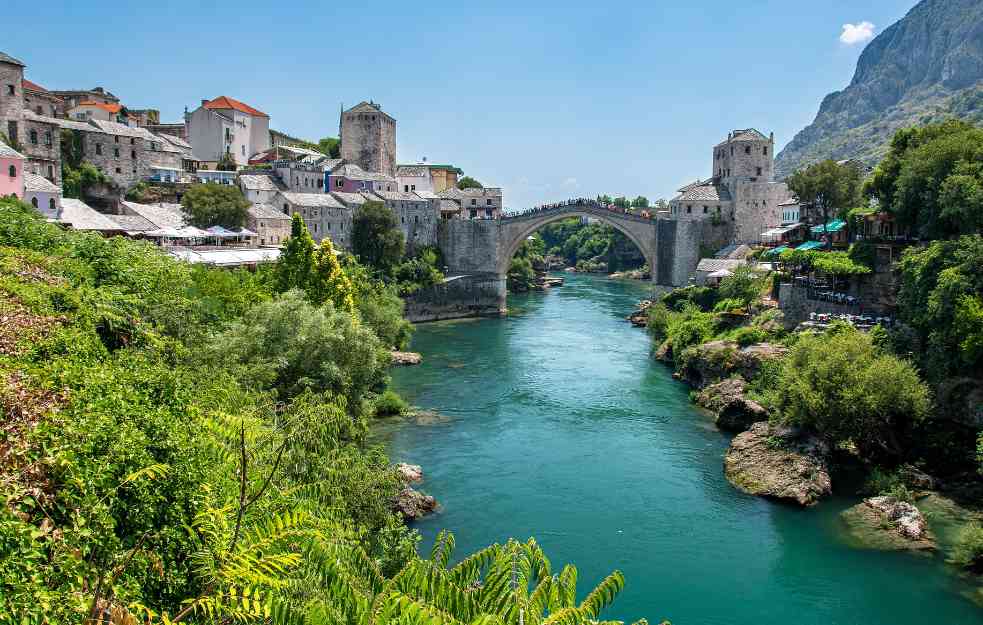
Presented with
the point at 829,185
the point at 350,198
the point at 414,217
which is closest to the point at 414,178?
the point at 414,217

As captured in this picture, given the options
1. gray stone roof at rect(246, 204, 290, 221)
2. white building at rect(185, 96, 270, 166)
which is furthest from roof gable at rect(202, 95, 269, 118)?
gray stone roof at rect(246, 204, 290, 221)

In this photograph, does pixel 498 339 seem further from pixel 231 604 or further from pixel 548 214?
pixel 231 604

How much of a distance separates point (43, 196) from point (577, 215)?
33.9 metres

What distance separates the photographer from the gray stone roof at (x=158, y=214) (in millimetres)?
36688

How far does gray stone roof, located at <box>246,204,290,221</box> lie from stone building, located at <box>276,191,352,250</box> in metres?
1.02

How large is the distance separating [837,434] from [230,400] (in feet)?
50.2

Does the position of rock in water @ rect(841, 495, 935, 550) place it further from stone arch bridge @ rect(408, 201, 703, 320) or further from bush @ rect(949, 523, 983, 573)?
stone arch bridge @ rect(408, 201, 703, 320)

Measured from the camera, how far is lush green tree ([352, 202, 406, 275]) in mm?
47312

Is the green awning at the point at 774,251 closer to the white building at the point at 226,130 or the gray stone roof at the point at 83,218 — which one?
the gray stone roof at the point at 83,218

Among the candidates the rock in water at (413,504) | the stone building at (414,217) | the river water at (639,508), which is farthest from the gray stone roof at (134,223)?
the rock in water at (413,504)

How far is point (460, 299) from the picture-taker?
49.8 meters

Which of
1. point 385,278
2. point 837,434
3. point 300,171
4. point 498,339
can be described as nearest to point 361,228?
point 385,278

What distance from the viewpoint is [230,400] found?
1264 cm

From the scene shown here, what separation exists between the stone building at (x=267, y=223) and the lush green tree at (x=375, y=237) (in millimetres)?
4709
